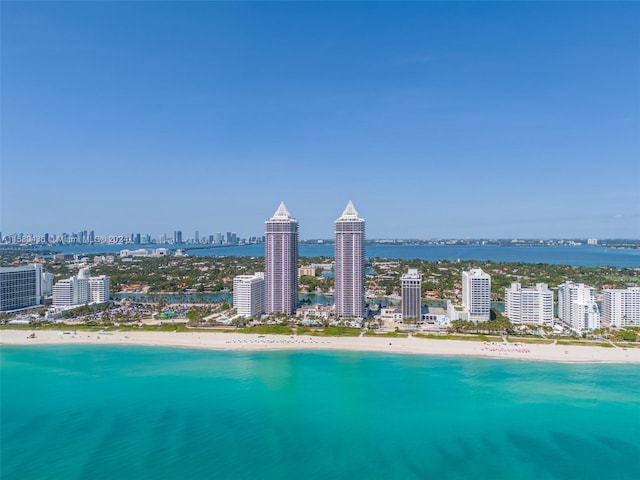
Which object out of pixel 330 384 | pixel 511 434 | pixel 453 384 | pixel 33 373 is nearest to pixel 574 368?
pixel 453 384

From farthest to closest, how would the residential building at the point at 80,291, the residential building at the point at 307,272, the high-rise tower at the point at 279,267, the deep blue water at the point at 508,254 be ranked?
the deep blue water at the point at 508,254
the residential building at the point at 307,272
the residential building at the point at 80,291
the high-rise tower at the point at 279,267

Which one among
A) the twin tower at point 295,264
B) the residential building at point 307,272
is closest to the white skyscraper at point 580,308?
the twin tower at point 295,264

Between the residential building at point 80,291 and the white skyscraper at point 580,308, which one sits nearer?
the white skyscraper at point 580,308

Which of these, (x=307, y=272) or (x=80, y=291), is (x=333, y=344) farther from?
(x=307, y=272)

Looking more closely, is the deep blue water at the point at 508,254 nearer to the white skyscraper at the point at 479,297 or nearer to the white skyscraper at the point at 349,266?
the white skyscraper at the point at 479,297

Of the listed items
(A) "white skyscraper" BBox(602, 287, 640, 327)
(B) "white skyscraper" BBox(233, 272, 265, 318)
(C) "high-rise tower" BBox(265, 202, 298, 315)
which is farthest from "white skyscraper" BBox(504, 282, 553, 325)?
(B) "white skyscraper" BBox(233, 272, 265, 318)

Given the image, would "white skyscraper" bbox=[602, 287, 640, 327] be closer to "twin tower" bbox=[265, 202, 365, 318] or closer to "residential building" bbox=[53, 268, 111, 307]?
"twin tower" bbox=[265, 202, 365, 318]
